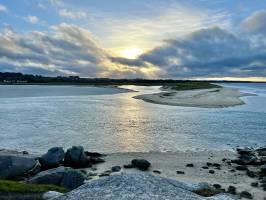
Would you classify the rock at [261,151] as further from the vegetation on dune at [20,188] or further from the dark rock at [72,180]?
the vegetation on dune at [20,188]

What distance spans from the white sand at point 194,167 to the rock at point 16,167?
3.76 m

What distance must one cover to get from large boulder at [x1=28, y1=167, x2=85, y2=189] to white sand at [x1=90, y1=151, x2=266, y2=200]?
5.20 meters

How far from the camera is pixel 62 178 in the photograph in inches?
720

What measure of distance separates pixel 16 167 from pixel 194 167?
34.8 feet

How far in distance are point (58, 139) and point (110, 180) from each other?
2267 centimetres

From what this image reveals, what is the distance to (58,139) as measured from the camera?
34156 millimetres

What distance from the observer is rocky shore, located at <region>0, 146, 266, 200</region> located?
1180 centimetres

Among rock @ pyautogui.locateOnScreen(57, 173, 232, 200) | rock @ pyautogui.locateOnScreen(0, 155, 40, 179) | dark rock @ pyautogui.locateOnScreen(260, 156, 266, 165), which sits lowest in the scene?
dark rock @ pyautogui.locateOnScreen(260, 156, 266, 165)

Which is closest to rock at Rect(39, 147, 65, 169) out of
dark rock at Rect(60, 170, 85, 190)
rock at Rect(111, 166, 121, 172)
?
rock at Rect(111, 166, 121, 172)

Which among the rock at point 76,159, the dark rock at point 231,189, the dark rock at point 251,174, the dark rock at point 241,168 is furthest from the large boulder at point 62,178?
the dark rock at point 241,168

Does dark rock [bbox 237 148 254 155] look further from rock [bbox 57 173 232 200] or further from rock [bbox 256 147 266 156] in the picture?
rock [bbox 57 173 232 200]

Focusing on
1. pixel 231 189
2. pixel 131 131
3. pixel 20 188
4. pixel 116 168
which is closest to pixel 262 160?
pixel 231 189

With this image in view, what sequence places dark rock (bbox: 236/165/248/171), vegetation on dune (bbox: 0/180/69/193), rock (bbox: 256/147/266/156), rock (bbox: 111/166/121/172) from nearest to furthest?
vegetation on dune (bbox: 0/180/69/193)
rock (bbox: 111/166/121/172)
dark rock (bbox: 236/165/248/171)
rock (bbox: 256/147/266/156)

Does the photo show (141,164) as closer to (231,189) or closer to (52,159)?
(52,159)
